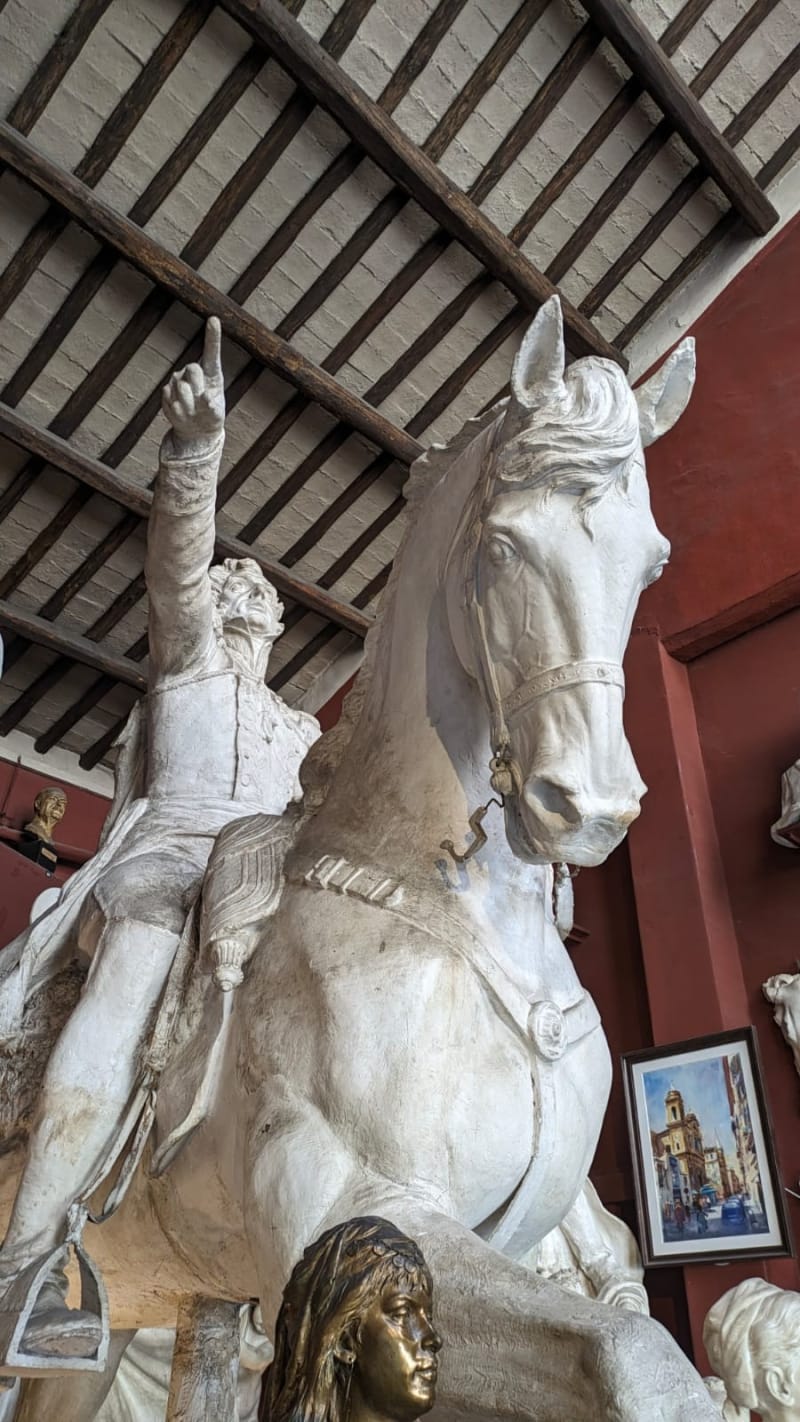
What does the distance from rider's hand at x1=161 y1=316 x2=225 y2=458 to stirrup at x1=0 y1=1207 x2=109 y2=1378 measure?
4.38ft

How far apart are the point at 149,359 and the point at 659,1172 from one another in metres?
4.49

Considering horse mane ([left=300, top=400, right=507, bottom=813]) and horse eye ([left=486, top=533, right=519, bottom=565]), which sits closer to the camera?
horse eye ([left=486, top=533, right=519, bottom=565])

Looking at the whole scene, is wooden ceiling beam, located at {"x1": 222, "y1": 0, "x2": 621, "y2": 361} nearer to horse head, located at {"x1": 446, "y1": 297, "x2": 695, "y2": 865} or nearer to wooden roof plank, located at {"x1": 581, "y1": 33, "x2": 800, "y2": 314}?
wooden roof plank, located at {"x1": 581, "y1": 33, "x2": 800, "y2": 314}

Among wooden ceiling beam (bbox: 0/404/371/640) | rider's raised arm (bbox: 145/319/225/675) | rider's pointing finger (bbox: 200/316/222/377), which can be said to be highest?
wooden ceiling beam (bbox: 0/404/371/640)

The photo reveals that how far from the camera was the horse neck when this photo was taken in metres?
1.39

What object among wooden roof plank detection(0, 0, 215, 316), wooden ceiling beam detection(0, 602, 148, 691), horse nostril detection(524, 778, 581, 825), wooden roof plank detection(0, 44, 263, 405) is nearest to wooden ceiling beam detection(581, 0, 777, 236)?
wooden roof plank detection(0, 44, 263, 405)

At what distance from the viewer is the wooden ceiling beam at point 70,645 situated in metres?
6.38

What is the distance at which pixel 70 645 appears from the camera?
6609mm

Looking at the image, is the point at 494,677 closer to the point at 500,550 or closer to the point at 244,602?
the point at 500,550

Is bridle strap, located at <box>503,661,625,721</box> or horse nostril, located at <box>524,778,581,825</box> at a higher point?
bridle strap, located at <box>503,661,625,721</box>

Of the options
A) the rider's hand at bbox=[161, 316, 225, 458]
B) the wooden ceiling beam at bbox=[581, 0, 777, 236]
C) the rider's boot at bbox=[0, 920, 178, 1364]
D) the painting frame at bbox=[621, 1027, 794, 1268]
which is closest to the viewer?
the rider's boot at bbox=[0, 920, 178, 1364]

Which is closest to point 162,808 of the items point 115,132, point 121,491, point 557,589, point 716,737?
point 557,589

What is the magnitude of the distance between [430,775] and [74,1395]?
1.65 meters

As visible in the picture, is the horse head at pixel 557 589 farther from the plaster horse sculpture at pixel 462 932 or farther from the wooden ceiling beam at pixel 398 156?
the wooden ceiling beam at pixel 398 156
